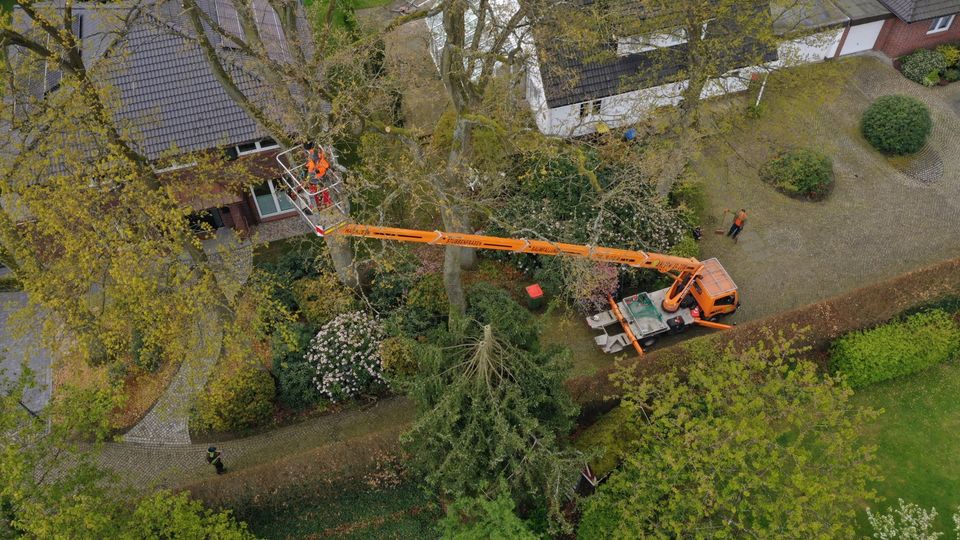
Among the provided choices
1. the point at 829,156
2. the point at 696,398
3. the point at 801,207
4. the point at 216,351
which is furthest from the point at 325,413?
the point at 829,156

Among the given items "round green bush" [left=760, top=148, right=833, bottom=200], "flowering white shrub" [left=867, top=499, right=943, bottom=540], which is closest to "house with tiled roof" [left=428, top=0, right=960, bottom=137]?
"round green bush" [left=760, top=148, right=833, bottom=200]

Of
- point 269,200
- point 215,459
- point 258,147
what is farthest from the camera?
point 269,200

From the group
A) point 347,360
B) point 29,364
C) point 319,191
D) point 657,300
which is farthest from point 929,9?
point 29,364

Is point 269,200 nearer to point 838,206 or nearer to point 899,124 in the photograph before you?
point 838,206

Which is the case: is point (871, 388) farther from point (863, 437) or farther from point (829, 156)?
point (829, 156)

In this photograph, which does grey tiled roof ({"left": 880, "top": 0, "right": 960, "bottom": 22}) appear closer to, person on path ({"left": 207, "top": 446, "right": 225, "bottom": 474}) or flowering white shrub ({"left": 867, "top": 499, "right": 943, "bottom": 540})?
flowering white shrub ({"left": 867, "top": 499, "right": 943, "bottom": 540})

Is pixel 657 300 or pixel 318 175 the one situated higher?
pixel 318 175
